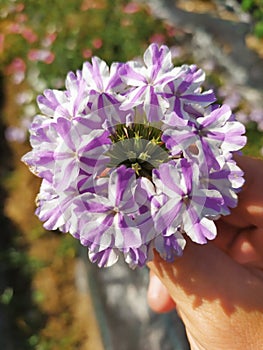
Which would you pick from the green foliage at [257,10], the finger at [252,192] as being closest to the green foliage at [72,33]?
the green foliage at [257,10]

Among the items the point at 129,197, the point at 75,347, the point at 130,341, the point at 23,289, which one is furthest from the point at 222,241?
the point at 23,289

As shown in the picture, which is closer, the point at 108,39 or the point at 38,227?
the point at 38,227

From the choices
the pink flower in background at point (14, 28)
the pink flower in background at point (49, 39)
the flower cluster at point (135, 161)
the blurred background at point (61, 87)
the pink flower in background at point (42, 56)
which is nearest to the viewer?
the flower cluster at point (135, 161)

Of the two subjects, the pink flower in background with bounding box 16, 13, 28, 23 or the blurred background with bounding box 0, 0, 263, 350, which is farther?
the pink flower in background with bounding box 16, 13, 28, 23

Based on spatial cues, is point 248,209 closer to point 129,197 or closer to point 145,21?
point 129,197

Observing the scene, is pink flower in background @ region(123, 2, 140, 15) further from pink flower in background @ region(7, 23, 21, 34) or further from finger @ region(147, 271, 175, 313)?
finger @ region(147, 271, 175, 313)

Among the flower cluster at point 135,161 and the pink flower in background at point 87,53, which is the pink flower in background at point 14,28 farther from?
the flower cluster at point 135,161

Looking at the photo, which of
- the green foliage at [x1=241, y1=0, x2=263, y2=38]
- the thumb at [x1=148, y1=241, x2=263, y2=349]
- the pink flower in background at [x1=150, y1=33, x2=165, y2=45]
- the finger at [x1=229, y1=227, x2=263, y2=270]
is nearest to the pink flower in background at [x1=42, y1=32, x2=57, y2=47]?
the pink flower in background at [x1=150, y1=33, x2=165, y2=45]
